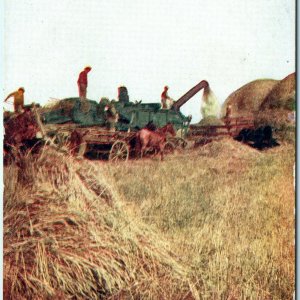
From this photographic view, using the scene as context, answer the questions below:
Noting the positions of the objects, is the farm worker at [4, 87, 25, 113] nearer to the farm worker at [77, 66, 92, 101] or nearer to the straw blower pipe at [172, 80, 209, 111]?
the farm worker at [77, 66, 92, 101]

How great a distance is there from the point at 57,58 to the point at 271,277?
153 cm

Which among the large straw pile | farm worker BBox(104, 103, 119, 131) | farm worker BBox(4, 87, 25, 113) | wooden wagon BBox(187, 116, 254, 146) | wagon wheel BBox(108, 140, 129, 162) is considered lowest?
the large straw pile

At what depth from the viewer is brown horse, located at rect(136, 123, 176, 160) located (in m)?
2.50

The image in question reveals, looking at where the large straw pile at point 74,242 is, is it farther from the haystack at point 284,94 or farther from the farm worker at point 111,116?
the haystack at point 284,94

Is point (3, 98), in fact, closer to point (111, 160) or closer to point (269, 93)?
point (111, 160)

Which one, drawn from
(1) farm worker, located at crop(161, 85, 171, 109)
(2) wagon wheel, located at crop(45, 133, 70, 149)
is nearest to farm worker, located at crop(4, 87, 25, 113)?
(2) wagon wheel, located at crop(45, 133, 70, 149)

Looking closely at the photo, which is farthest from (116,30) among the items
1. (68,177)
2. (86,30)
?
(68,177)

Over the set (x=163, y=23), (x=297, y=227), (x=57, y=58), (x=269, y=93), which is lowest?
(x=297, y=227)

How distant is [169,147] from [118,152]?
259mm

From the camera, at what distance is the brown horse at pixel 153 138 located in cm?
250

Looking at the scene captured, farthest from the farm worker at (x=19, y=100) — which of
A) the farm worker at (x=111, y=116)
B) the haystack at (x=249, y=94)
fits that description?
the haystack at (x=249, y=94)

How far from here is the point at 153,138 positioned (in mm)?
2504

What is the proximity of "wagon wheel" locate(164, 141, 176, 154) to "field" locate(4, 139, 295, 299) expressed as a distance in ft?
0.12

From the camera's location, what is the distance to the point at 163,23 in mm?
2480
